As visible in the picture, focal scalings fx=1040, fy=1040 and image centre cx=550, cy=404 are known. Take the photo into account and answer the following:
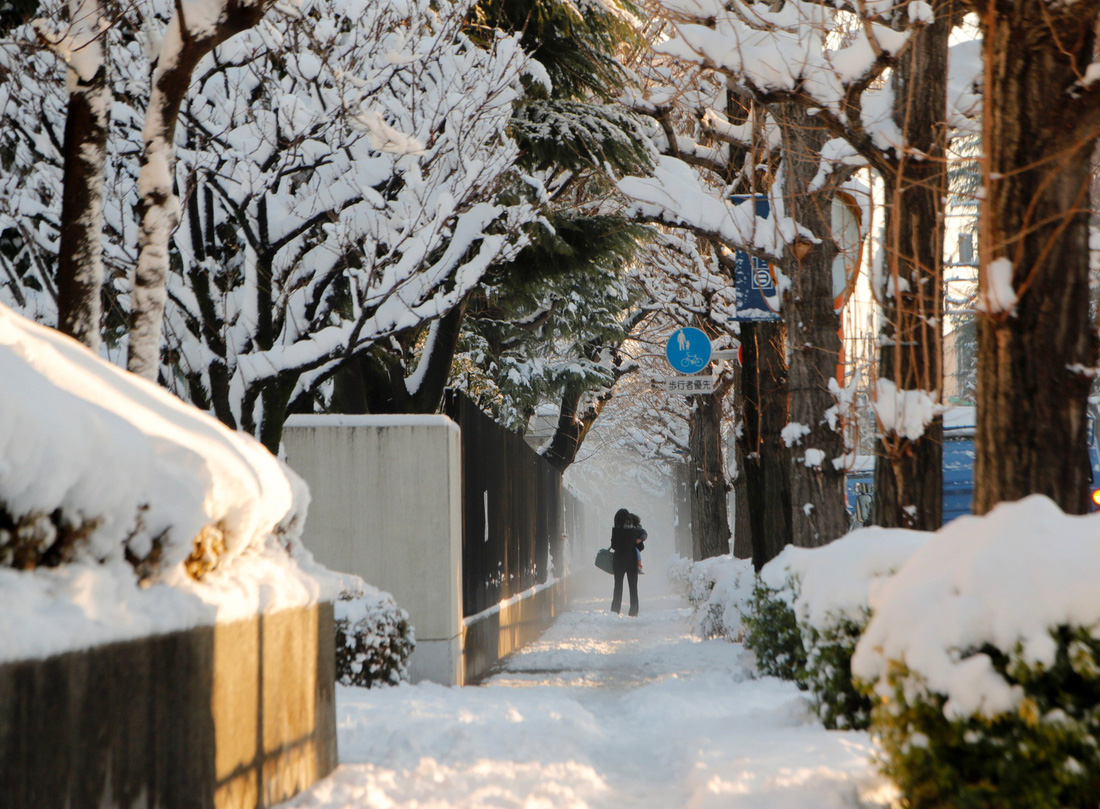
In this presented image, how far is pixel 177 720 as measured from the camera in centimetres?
332

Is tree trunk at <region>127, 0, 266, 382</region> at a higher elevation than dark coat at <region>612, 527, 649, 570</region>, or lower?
higher

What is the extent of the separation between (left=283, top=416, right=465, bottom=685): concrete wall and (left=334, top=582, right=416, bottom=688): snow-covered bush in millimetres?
959

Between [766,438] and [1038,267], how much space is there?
22.7 ft

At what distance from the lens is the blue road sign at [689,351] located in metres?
13.9

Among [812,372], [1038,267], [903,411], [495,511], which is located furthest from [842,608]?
[495,511]

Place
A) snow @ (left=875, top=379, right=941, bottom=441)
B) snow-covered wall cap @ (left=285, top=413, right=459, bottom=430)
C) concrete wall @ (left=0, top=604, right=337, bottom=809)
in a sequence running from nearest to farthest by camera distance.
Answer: concrete wall @ (left=0, top=604, right=337, bottom=809)
snow @ (left=875, top=379, right=941, bottom=441)
snow-covered wall cap @ (left=285, top=413, right=459, bottom=430)

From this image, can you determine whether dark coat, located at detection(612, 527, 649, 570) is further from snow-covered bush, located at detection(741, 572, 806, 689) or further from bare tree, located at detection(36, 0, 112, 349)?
bare tree, located at detection(36, 0, 112, 349)

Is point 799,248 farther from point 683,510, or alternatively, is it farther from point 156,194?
point 683,510

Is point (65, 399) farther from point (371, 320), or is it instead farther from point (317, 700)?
point (371, 320)

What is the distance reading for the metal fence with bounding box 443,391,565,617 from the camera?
11578mm

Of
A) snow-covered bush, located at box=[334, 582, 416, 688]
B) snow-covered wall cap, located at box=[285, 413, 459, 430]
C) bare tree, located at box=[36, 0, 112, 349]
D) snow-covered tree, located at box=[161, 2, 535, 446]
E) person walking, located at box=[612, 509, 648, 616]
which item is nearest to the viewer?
bare tree, located at box=[36, 0, 112, 349]

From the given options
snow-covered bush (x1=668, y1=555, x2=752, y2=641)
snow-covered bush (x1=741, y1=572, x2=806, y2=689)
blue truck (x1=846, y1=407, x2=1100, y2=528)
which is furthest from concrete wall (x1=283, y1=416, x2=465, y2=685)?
blue truck (x1=846, y1=407, x2=1100, y2=528)

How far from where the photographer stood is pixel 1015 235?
4062mm

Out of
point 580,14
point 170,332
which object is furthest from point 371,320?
point 580,14
